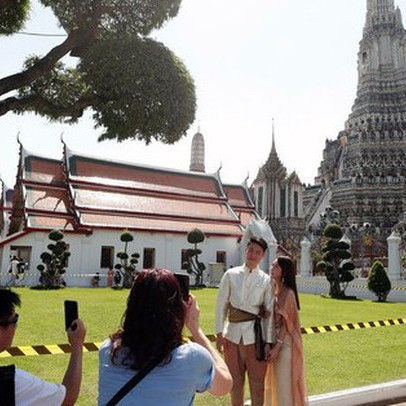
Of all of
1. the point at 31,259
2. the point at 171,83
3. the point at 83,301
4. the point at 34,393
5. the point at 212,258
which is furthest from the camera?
the point at 212,258

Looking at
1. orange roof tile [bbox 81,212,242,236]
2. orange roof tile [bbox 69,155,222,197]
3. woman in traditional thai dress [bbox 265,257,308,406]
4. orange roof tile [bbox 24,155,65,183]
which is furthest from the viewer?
orange roof tile [bbox 69,155,222,197]

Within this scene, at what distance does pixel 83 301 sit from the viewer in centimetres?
1417

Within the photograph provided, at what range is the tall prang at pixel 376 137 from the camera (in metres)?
42.6

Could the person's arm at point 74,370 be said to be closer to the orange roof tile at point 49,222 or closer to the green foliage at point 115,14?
the green foliage at point 115,14

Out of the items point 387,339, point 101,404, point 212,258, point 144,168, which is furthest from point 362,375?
point 144,168

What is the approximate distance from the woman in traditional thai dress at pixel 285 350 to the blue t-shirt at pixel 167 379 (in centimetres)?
230

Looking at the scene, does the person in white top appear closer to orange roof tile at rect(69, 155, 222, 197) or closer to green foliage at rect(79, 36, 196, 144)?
green foliage at rect(79, 36, 196, 144)

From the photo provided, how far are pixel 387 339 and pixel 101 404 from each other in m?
8.20

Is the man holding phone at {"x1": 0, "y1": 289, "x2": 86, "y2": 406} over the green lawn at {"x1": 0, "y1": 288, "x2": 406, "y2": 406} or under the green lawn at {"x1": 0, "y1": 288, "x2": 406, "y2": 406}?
over

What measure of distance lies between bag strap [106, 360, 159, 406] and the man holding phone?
23 cm

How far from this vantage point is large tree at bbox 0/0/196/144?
190 inches

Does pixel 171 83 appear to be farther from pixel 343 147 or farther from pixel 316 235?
pixel 343 147

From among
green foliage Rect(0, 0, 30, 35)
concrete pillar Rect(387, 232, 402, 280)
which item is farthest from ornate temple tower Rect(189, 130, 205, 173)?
green foliage Rect(0, 0, 30, 35)

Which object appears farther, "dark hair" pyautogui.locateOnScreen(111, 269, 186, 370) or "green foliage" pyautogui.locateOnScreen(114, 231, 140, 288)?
"green foliage" pyautogui.locateOnScreen(114, 231, 140, 288)
